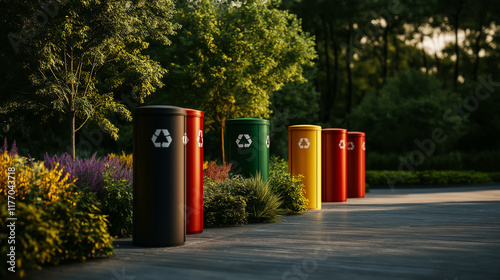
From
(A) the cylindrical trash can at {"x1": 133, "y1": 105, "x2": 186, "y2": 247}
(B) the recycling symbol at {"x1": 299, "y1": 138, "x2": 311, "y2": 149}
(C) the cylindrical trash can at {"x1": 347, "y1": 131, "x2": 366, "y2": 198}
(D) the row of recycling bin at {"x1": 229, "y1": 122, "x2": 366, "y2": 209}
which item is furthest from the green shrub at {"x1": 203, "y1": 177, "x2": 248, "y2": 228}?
(C) the cylindrical trash can at {"x1": 347, "y1": 131, "x2": 366, "y2": 198}

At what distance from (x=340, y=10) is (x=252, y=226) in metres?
37.6

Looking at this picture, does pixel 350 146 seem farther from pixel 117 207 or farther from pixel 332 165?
pixel 117 207

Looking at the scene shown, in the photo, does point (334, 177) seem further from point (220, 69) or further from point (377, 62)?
point (377, 62)

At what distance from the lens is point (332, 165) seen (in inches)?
693

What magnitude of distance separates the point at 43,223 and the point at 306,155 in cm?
934

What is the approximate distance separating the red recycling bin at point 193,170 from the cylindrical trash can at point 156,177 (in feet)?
3.61

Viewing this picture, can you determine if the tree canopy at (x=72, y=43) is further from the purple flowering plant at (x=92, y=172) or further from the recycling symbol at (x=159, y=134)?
the recycling symbol at (x=159, y=134)

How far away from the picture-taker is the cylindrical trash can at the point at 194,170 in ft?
31.7

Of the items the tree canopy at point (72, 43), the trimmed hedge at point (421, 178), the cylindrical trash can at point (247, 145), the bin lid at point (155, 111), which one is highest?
the tree canopy at point (72, 43)

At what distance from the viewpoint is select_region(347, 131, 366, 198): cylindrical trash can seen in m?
20.2

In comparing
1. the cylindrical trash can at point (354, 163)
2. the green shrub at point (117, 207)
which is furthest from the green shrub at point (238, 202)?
the cylindrical trash can at point (354, 163)

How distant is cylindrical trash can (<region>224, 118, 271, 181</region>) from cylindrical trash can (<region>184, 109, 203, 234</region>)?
3.06m

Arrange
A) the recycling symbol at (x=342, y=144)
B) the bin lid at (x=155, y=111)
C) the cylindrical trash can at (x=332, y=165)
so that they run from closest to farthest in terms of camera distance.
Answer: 1. the bin lid at (x=155, y=111)
2. the cylindrical trash can at (x=332, y=165)
3. the recycling symbol at (x=342, y=144)

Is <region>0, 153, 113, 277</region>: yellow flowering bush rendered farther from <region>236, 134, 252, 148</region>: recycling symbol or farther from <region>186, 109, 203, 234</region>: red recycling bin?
<region>236, 134, 252, 148</region>: recycling symbol
